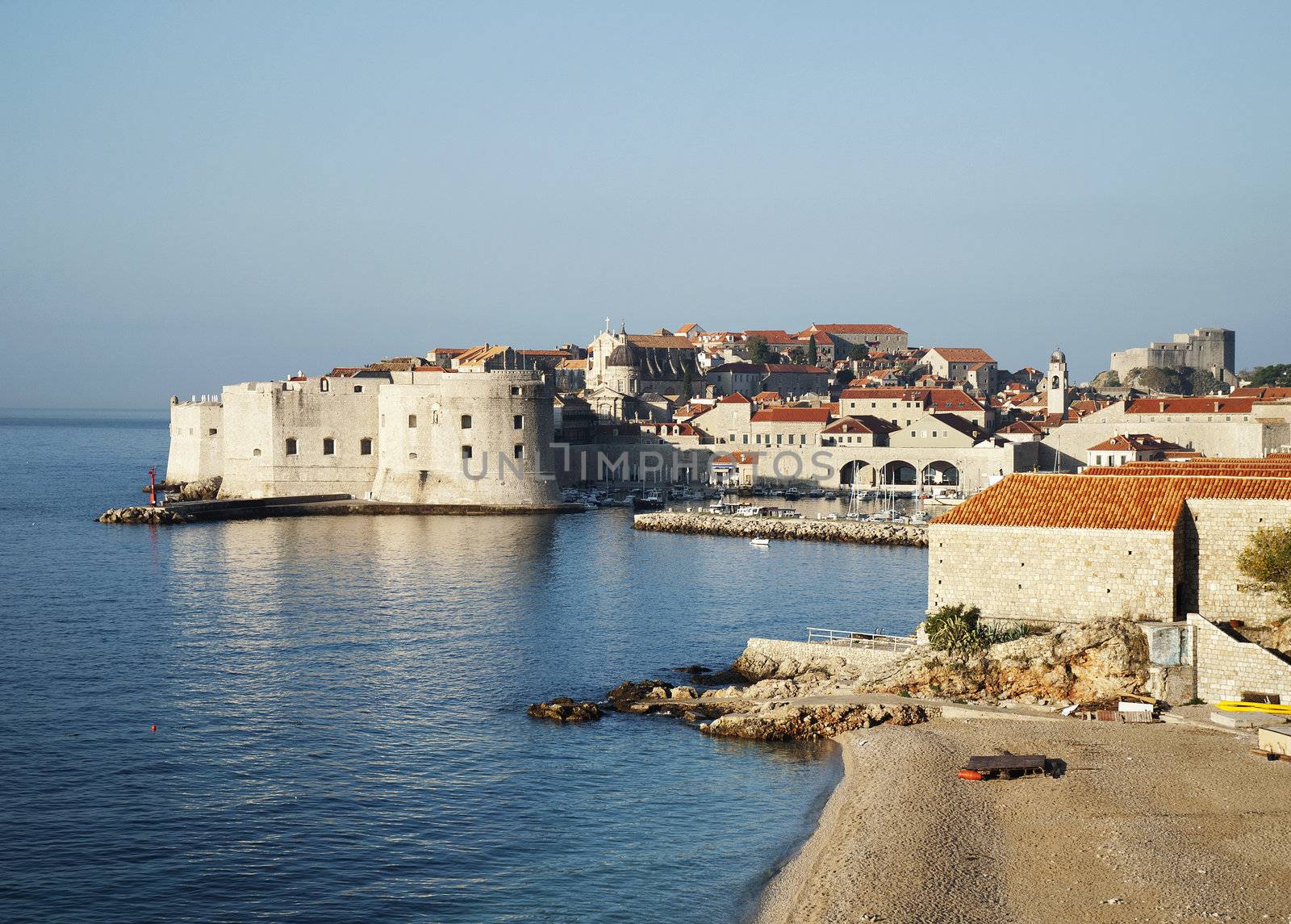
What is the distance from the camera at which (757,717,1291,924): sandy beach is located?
429 inches

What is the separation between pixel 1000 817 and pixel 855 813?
53.3 inches

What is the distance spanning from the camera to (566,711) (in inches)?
699

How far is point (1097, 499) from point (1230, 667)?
2.79 m

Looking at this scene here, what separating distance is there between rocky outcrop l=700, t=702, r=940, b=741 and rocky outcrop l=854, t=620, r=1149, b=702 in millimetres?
679

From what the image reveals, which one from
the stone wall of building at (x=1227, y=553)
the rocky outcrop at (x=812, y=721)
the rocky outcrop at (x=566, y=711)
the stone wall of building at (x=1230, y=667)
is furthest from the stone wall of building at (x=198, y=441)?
the stone wall of building at (x=1230, y=667)

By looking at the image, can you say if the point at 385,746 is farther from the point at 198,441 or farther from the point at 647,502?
the point at 198,441

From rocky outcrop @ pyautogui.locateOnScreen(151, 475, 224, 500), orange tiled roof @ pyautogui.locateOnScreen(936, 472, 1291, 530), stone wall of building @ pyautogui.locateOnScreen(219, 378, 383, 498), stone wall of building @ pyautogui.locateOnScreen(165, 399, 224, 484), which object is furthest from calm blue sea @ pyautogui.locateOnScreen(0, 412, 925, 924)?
stone wall of building @ pyautogui.locateOnScreen(165, 399, 224, 484)

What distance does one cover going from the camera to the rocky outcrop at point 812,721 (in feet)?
54.1

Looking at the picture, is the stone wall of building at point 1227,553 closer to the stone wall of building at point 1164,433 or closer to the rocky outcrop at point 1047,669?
the rocky outcrop at point 1047,669

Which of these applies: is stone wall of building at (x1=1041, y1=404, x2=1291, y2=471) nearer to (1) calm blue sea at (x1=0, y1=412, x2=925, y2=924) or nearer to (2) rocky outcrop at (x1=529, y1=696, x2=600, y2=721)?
(1) calm blue sea at (x1=0, y1=412, x2=925, y2=924)

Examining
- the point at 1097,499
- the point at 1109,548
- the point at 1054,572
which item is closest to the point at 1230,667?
the point at 1109,548

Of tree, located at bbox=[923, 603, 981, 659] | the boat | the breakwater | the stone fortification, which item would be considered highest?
the stone fortification

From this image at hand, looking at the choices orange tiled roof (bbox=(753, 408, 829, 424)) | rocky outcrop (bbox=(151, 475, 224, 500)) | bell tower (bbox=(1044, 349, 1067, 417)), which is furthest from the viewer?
bell tower (bbox=(1044, 349, 1067, 417))

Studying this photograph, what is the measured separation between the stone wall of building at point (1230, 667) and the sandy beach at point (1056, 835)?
0.92m
